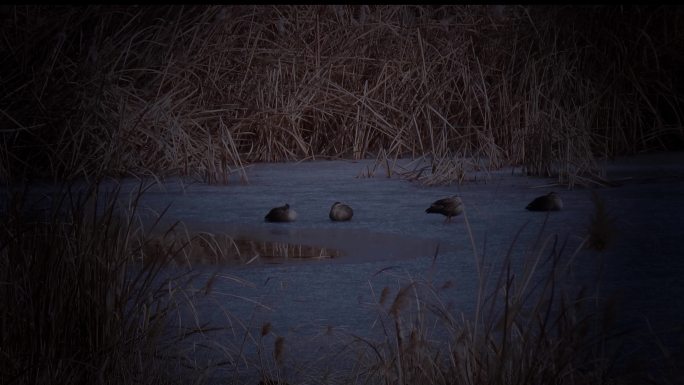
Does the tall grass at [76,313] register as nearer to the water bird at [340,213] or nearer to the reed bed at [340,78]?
the water bird at [340,213]

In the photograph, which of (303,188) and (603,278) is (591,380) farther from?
(303,188)

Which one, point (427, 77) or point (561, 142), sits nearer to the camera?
point (561, 142)

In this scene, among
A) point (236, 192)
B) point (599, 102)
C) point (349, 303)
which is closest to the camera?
point (349, 303)

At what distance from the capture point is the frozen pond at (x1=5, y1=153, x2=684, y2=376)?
231 cm

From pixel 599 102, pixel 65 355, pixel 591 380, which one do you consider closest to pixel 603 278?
pixel 591 380

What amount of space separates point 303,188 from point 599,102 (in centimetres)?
184

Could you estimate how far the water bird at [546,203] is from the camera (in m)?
3.64

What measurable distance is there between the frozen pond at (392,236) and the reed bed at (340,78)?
0.32m

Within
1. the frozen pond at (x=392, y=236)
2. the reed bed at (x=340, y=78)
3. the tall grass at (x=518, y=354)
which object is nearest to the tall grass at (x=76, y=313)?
the frozen pond at (x=392, y=236)

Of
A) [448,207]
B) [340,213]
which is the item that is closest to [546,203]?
[448,207]

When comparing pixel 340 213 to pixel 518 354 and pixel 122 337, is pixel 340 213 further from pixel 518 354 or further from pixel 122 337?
pixel 518 354

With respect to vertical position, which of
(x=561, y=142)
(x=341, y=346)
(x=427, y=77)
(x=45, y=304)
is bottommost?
(x=341, y=346)

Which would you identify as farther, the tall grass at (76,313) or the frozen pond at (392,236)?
the frozen pond at (392,236)

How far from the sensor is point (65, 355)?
5.99 ft
